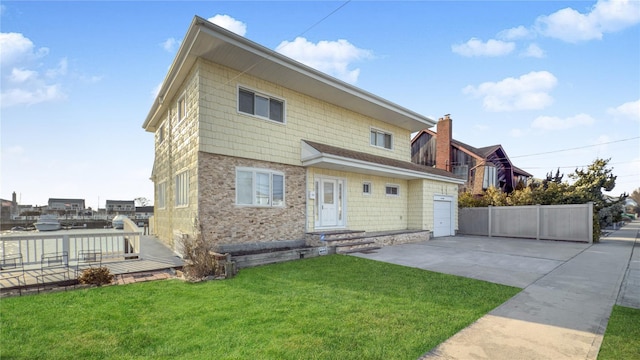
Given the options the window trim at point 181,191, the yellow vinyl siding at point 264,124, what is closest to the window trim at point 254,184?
the yellow vinyl siding at point 264,124

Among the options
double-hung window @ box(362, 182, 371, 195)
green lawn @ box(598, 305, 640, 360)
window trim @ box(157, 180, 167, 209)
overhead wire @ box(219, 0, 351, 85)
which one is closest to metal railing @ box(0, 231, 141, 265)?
window trim @ box(157, 180, 167, 209)

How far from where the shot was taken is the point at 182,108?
10805 millimetres

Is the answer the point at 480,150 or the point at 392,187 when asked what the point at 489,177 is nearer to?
the point at 480,150

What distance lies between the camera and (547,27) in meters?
9.87

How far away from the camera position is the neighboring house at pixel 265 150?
8.84 m

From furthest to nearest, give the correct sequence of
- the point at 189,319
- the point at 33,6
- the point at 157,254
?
1. the point at 157,254
2. the point at 33,6
3. the point at 189,319

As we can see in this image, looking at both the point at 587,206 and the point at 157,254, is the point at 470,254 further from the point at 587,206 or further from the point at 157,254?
the point at 157,254

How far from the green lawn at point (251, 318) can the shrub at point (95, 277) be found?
46 cm

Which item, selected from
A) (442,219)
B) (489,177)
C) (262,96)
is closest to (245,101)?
(262,96)

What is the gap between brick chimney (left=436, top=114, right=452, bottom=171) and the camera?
24062mm

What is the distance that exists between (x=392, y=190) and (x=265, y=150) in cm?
772

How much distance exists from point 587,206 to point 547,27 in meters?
9.09

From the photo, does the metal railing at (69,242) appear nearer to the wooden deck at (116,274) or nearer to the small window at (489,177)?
the wooden deck at (116,274)

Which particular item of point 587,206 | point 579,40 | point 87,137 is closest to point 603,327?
point 579,40
